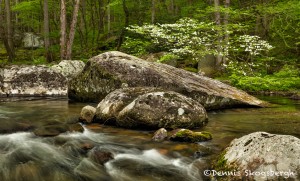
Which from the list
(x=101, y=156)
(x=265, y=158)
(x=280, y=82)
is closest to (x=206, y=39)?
(x=280, y=82)

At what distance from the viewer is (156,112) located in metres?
6.34

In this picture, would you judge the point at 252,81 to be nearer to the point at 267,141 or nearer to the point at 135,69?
the point at 135,69

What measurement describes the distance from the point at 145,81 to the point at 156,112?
3.34 m

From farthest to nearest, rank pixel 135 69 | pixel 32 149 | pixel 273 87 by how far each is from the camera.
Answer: pixel 273 87 → pixel 135 69 → pixel 32 149

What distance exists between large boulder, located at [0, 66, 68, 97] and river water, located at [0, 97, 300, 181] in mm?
6415

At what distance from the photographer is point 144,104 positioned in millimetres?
6375

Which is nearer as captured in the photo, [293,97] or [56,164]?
[56,164]

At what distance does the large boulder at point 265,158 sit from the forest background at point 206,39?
7.27m

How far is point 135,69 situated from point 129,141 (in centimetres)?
446

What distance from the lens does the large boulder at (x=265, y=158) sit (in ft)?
12.0

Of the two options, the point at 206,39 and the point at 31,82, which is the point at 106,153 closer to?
the point at 206,39

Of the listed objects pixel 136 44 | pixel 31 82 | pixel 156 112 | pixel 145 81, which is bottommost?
pixel 31 82

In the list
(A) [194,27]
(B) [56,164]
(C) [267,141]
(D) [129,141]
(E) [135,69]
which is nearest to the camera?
(C) [267,141]

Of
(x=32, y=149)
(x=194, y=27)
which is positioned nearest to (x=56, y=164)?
(x=32, y=149)
